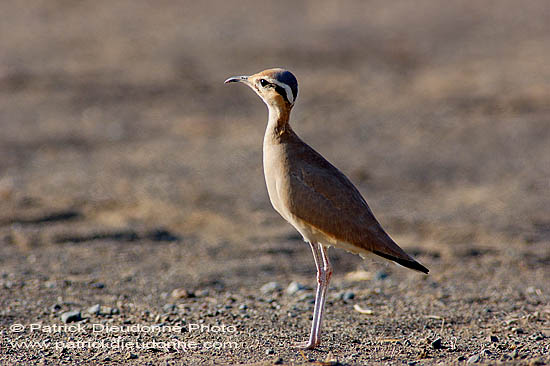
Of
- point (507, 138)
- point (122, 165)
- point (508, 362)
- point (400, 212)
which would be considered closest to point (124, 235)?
point (122, 165)

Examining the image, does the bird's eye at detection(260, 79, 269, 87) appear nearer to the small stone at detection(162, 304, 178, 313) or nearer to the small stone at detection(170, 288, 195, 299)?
the small stone at detection(162, 304, 178, 313)

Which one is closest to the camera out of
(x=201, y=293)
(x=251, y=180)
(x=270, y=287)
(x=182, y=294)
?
(x=182, y=294)

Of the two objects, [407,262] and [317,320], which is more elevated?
[407,262]

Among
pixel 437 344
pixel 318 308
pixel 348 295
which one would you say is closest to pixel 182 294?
pixel 348 295

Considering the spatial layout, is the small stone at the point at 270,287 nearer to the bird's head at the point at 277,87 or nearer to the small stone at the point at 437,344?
the small stone at the point at 437,344

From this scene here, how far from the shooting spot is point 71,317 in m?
6.00

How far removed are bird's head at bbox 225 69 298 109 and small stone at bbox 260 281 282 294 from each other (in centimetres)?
204

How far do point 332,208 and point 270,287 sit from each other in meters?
1.95

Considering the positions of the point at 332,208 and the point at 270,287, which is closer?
the point at 332,208

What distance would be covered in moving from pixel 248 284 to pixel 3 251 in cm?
231

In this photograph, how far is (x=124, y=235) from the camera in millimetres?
8180

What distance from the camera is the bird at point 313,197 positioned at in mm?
5180

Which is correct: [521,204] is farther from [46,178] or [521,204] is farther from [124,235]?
[46,178]

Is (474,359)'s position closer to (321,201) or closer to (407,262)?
(407,262)
